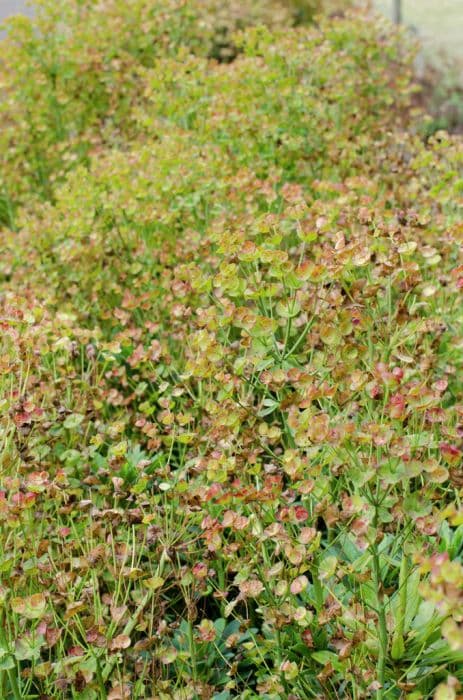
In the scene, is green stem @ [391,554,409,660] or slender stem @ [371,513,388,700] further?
green stem @ [391,554,409,660]

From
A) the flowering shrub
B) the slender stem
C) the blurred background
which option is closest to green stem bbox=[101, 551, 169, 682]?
the flowering shrub

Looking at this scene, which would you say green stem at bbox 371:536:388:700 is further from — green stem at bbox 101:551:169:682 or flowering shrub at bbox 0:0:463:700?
green stem at bbox 101:551:169:682

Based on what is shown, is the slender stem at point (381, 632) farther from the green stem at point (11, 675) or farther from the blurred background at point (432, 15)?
the blurred background at point (432, 15)

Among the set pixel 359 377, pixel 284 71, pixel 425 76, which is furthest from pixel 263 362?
pixel 425 76

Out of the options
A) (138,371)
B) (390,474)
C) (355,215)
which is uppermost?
(355,215)

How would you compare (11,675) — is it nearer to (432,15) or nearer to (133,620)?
(133,620)

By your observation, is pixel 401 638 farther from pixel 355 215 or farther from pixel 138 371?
pixel 138 371

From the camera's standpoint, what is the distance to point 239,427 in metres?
2.02

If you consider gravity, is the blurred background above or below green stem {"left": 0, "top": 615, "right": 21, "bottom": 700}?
above

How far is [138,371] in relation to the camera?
3453 millimetres

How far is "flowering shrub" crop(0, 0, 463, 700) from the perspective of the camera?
6.10 feet

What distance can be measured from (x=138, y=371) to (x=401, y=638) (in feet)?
5.95

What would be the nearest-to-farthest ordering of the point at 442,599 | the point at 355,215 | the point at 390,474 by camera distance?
the point at 442,599
the point at 390,474
the point at 355,215

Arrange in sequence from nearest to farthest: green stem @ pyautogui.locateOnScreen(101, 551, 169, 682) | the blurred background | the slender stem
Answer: the slender stem, green stem @ pyautogui.locateOnScreen(101, 551, 169, 682), the blurred background
